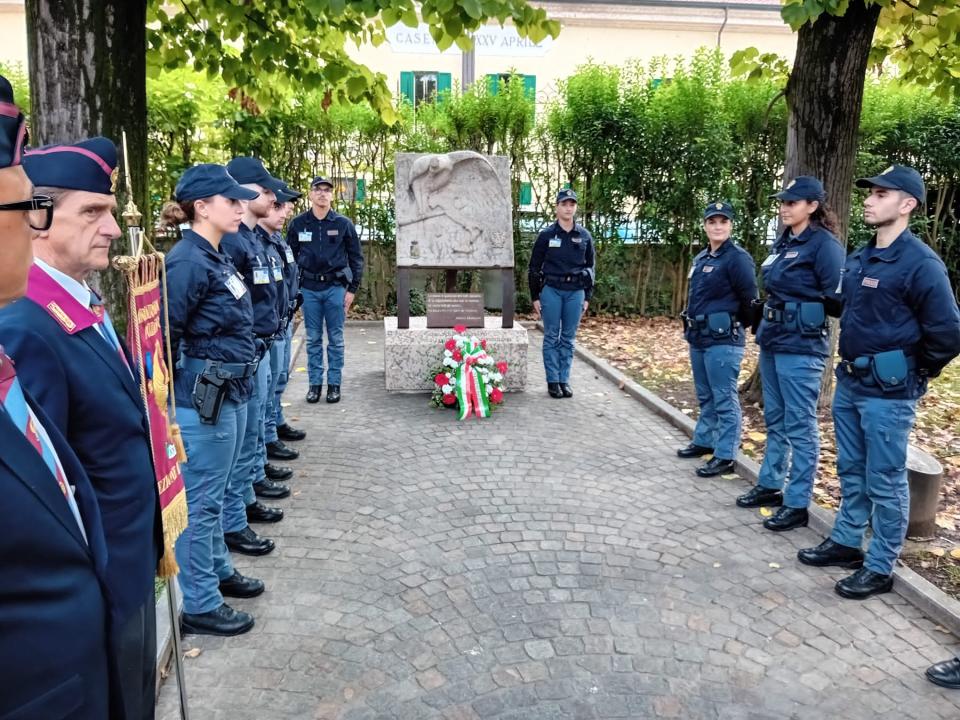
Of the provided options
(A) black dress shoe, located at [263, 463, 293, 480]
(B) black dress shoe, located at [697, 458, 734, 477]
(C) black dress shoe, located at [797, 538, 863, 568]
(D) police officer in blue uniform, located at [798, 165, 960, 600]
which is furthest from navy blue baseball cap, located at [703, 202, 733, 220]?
(A) black dress shoe, located at [263, 463, 293, 480]

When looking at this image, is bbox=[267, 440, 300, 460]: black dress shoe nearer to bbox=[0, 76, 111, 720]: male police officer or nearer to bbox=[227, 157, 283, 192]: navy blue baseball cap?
bbox=[227, 157, 283, 192]: navy blue baseball cap

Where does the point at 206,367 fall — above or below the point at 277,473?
above

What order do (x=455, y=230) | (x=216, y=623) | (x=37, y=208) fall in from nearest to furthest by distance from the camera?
(x=37, y=208) → (x=216, y=623) → (x=455, y=230)

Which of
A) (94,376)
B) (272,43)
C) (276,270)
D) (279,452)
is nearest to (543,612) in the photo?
(94,376)

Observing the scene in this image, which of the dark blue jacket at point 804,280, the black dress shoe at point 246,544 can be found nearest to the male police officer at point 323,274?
the black dress shoe at point 246,544

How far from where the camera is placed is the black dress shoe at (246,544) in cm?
438

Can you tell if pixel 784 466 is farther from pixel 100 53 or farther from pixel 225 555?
pixel 100 53

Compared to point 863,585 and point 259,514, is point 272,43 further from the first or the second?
point 863,585

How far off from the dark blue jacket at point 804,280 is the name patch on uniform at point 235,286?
338 centimetres

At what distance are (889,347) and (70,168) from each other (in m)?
3.85

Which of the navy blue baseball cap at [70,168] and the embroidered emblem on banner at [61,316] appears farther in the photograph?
the navy blue baseball cap at [70,168]

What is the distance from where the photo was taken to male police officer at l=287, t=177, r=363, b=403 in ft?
25.1

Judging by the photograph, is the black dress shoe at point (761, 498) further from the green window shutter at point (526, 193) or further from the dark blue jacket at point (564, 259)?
the green window shutter at point (526, 193)

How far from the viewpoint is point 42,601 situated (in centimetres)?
122
